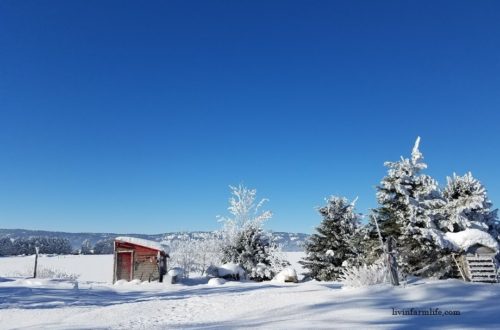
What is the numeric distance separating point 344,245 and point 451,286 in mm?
18619

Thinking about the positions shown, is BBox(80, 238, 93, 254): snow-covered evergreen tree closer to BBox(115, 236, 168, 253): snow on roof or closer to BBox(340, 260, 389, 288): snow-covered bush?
BBox(115, 236, 168, 253): snow on roof

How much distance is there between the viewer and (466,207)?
2033cm

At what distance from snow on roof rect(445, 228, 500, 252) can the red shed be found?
19.3m

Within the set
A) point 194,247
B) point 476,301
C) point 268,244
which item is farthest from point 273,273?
point 476,301

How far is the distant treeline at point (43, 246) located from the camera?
88.3 m

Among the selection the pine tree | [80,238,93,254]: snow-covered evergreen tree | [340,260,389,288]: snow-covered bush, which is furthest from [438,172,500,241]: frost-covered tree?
[80,238,93,254]: snow-covered evergreen tree

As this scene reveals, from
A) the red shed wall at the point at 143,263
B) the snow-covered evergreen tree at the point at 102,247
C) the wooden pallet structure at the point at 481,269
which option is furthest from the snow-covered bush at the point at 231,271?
the snow-covered evergreen tree at the point at 102,247

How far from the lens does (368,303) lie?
7.84 metres

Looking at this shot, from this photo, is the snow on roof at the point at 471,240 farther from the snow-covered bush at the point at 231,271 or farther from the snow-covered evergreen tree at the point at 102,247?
the snow-covered evergreen tree at the point at 102,247

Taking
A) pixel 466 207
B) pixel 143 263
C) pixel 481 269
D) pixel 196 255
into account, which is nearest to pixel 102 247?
pixel 196 255

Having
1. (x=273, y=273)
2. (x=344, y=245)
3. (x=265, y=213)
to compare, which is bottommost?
(x=273, y=273)

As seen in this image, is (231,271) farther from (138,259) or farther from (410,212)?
(410,212)

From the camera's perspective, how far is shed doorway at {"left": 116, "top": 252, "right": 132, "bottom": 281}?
2861 cm

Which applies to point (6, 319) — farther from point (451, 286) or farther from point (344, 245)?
point (344, 245)
